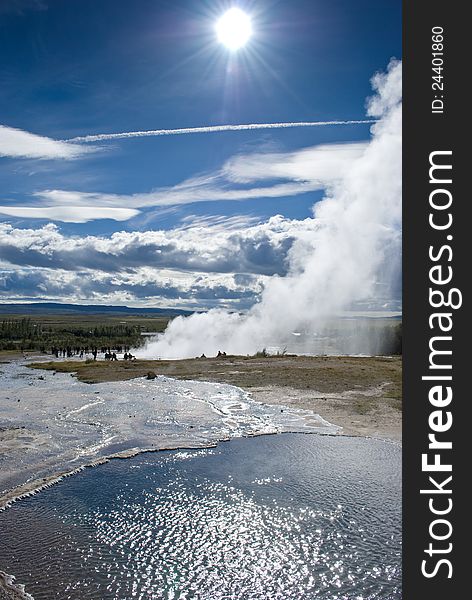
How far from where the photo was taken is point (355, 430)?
888 inches

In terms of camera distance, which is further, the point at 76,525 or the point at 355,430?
the point at 355,430

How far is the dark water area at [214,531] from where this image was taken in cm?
1003

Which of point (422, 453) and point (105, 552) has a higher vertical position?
point (422, 453)

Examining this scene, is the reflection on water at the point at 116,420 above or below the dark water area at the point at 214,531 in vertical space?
above

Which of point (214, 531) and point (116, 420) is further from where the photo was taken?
point (116, 420)

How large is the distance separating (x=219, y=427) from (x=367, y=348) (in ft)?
206

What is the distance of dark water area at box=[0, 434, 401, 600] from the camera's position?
10.0 meters

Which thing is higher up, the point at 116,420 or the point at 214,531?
the point at 116,420

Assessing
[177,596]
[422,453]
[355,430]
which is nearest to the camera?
[422,453]

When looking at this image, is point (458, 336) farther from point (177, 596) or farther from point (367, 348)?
point (367, 348)

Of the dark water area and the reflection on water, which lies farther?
the reflection on water

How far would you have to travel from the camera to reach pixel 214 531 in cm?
1225

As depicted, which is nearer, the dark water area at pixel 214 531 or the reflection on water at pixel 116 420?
the dark water area at pixel 214 531

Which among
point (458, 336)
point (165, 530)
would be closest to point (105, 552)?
point (165, 530)
